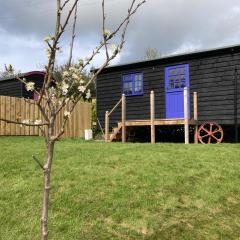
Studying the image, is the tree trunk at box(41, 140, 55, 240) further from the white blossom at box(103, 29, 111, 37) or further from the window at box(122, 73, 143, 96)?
the window at box(122, 73, 143, 96)

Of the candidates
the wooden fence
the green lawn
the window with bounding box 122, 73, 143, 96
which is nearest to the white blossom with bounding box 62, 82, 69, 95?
the green lawn

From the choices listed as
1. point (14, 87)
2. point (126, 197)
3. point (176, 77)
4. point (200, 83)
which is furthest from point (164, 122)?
point (14, 87)

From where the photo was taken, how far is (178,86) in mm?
19281

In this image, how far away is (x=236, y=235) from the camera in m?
6.82

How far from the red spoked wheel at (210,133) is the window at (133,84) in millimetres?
3644

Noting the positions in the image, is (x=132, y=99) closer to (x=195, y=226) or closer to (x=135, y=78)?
(x=135, y=78)

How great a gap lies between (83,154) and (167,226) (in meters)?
5.05

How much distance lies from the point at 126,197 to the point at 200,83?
1135 cm

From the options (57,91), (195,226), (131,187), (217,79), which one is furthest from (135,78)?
(57,91)

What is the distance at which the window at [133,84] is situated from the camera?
20656mm

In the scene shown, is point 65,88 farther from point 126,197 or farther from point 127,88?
point 127,88

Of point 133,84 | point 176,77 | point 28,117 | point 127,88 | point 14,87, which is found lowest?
point 28,117

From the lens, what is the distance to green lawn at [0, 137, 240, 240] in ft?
22.1

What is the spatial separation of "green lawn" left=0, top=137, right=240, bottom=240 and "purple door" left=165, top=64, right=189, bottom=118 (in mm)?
7864
